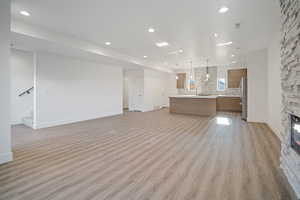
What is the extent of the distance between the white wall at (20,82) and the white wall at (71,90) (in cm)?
159

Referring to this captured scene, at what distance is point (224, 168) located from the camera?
249 centimetres

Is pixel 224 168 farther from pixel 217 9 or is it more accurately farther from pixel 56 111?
pixel 56 111

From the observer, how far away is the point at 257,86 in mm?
5984

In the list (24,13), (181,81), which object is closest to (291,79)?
(24,13)

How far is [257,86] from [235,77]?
4.30 m

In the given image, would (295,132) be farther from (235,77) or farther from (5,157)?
(235,77)

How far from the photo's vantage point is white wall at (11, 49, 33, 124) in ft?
19.5

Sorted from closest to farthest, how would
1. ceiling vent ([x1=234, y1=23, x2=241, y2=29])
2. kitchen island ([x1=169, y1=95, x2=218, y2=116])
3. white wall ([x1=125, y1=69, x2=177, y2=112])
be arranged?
ceiling vent ([x1=234, y1=23, x2=241, y2=29])
kitchen island ([x1=169, y1=95, x2=218, y2=116])
white wall ([x1=125, y1=69, x2=177, y2=112])

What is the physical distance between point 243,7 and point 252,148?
3.11 m

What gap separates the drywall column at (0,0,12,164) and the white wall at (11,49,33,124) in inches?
167

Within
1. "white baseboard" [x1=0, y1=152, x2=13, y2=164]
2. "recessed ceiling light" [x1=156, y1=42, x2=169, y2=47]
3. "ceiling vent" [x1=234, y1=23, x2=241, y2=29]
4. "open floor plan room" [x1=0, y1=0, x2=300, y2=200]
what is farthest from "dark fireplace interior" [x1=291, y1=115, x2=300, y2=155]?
"white baseboard" [x1=0, y1=152, x2=13, y2=164]

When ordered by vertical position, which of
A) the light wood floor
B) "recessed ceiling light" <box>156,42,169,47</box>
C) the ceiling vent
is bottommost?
the light wood floor

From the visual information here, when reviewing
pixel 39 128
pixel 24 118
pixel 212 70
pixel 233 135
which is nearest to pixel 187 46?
pixel 233 135

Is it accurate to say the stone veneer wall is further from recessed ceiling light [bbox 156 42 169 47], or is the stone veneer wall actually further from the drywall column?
the drywall column
